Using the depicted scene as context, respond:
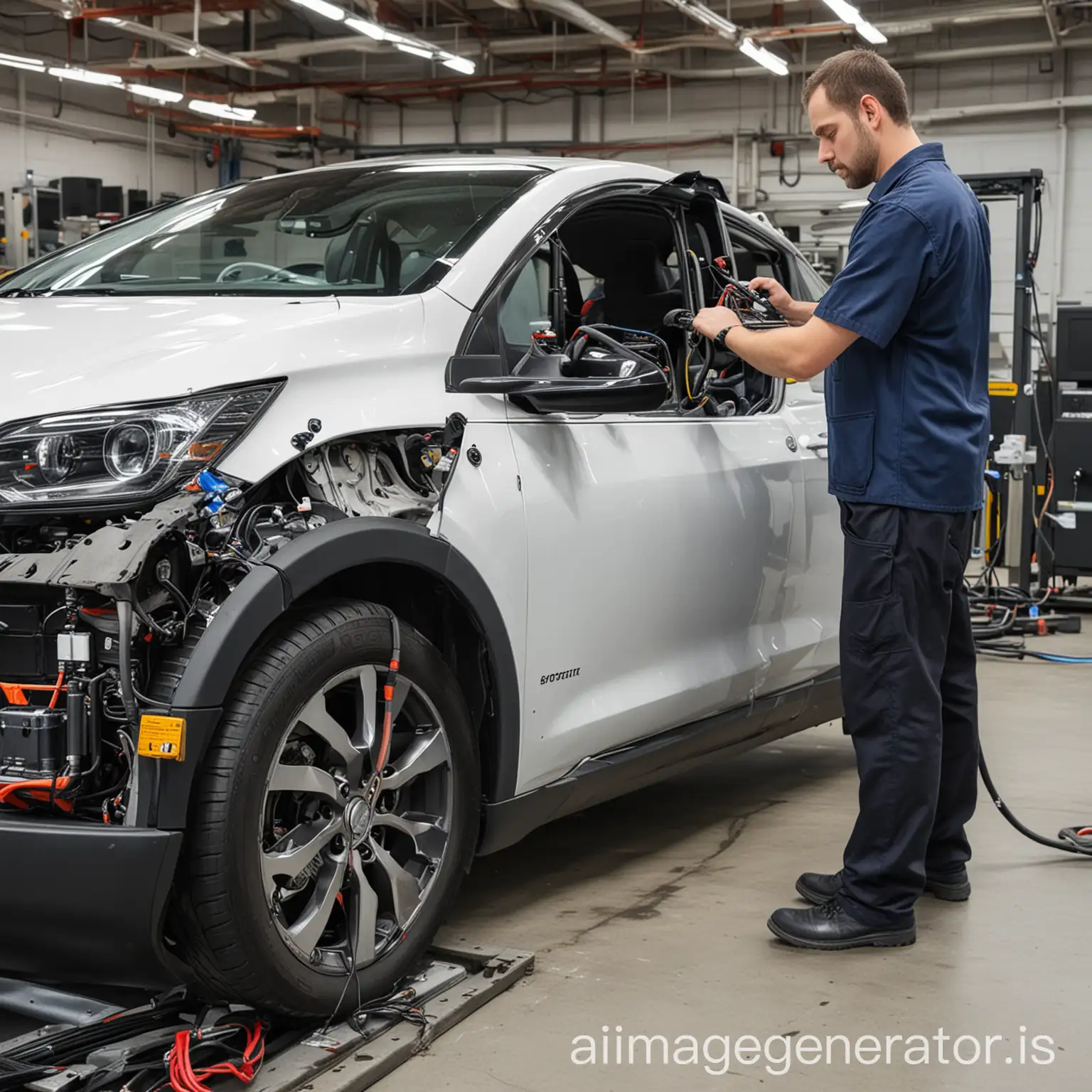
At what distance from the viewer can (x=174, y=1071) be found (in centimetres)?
207

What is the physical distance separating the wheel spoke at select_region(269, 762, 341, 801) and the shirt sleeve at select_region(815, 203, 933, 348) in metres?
1.31

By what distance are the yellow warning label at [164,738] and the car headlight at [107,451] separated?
13.9 inches

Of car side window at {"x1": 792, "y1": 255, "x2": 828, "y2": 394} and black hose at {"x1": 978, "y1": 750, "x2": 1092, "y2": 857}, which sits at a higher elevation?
car side window at {"x1": 792, "y1": 255, "x2": 828, "y2": 394}

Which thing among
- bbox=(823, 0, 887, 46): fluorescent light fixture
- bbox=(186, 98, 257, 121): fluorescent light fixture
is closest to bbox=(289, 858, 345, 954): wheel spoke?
bbox=(823, 0, 887, 46): fluorescent light fixture

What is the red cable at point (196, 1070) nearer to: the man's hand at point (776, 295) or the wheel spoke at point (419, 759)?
the wheel spoke at point (419, 759)

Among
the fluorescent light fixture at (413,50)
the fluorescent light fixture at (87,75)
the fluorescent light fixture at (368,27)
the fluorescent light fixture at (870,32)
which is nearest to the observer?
the fluorescent light fixture at (368,27)

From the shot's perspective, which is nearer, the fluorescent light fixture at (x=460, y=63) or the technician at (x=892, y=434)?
the technician at (x=892, y=434)

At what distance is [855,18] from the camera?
11195mm

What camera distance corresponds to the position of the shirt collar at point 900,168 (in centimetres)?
282

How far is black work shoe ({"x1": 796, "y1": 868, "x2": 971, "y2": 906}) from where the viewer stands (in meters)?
3.08

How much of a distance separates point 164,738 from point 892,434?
1555 mm

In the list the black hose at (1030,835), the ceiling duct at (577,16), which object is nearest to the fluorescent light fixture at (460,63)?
the ceiling duct at (577,16)

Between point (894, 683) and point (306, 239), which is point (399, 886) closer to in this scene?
point (894, 683)

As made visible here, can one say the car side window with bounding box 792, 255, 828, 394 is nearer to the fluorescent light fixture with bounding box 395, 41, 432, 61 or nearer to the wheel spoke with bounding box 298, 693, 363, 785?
the wheel spoke with bounding box 298, 693, 363, 785
